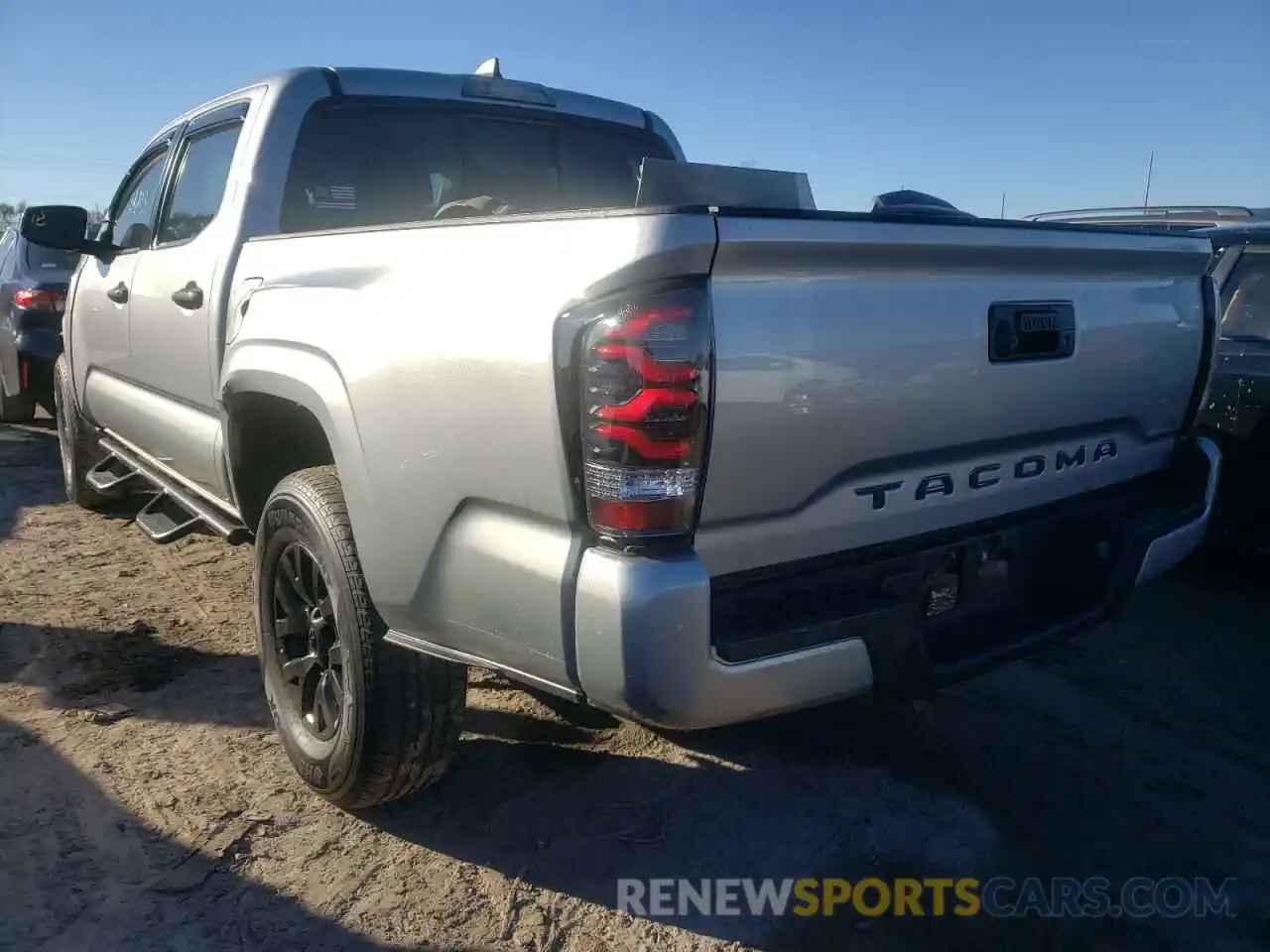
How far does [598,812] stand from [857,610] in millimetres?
1156

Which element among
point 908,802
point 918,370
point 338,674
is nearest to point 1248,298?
point 908,802

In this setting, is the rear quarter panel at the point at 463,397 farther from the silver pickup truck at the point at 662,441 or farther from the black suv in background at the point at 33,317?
the black suv in background at the point at 33,317

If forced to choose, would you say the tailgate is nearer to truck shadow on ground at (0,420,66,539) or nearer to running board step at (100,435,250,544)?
running board step at (100,435,250,544)

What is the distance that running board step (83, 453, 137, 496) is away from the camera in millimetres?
4832

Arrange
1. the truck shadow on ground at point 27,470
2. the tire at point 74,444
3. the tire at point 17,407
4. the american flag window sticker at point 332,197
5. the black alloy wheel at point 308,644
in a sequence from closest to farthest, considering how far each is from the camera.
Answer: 1. the black alloy wheel at point 308,644
2. the american flag window sticker at point 332,197
3. the tire at point 74,444
4. the truck shadow on ground at point 27,470
5. the tire at point 17,407

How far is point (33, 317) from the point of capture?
735cm

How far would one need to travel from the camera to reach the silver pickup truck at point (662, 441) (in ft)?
6.11

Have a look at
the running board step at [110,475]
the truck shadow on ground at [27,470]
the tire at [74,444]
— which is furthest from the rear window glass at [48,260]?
the running board step at [110,475]

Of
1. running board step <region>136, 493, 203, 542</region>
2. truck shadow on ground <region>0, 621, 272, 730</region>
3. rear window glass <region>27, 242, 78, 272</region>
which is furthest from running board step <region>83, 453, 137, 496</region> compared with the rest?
rear window glass <region>27, 242, 78, 272</region>

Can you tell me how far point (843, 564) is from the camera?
7.20 ft

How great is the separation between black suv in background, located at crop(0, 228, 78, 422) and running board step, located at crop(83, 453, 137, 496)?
220 centimetres

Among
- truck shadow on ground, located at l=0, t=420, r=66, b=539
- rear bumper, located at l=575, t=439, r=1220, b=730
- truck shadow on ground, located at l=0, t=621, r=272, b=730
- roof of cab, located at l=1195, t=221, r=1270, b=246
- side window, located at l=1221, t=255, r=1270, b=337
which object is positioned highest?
roof of cab, located at l=1195, t=221, r=1270, b=246

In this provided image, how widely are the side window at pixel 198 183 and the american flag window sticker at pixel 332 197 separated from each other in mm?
333

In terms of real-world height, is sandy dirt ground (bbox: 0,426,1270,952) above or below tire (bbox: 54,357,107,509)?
below
